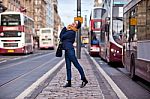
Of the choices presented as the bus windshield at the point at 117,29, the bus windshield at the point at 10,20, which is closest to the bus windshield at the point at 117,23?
the bus windshield at the point at 117,29

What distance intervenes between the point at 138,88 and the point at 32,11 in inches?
4223

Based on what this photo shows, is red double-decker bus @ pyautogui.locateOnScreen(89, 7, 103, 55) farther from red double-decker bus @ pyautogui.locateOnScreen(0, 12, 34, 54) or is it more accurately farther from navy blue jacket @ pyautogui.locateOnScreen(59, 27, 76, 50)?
navy blue jacket @ pyautogui.locateOnScreen(59, 27, 76, 50)

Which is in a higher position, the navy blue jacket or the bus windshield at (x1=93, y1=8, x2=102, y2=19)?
the bus windshield at (x1=93, y1=8, x2=102, y2=19)

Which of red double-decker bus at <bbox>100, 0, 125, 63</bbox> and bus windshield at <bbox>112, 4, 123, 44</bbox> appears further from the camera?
bus windshield at <bbox>112, 4, 123, 44</bbox>

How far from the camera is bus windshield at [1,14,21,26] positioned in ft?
138

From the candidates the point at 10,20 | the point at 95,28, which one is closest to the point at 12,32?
the point at 10,20

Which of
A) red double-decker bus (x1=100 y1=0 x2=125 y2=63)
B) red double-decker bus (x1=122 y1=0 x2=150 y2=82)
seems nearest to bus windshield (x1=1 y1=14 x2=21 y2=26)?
red double-decker bus (x1=100 y1=0 x2=125 y2=63)

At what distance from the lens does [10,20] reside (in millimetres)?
42375

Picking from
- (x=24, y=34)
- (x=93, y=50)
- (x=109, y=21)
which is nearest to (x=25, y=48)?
(x=24, y=34)

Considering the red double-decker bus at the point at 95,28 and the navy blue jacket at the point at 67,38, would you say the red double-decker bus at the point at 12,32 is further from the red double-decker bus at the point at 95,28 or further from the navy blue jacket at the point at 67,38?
the navy blue jacket at the point at 67,38

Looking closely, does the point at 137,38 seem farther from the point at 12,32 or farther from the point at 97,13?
the point at 12,32

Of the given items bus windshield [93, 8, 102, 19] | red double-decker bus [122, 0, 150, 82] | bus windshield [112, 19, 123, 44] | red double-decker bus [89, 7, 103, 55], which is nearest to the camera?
red double-decker bus [122, 0, 150, 82]

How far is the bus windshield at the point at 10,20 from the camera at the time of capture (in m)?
42.1

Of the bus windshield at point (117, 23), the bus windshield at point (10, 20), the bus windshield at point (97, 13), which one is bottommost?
the bus windshield at point (117, 23)
